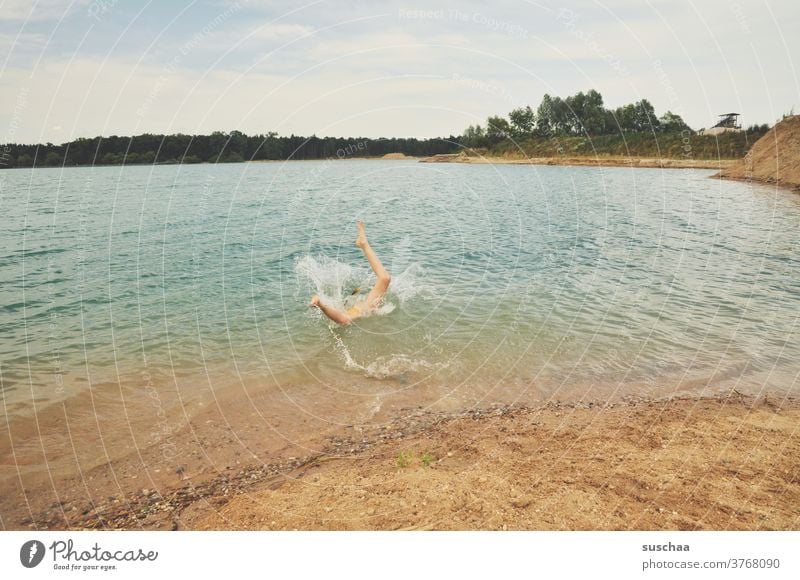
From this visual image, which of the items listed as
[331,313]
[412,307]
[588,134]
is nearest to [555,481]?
[331,313]

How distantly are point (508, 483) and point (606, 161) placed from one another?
9060 cm

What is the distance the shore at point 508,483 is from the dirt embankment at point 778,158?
4329 centimetres

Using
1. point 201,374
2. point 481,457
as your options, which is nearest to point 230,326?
point 201,374

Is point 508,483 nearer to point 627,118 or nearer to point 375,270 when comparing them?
point 375,270

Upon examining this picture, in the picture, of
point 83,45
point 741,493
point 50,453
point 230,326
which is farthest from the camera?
point 230,326

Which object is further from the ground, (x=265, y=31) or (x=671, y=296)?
(x=265, y=31)

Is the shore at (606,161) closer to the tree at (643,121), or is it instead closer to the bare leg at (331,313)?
the tree at (643,121)

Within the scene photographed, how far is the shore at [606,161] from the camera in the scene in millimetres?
70062

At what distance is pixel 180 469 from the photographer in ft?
19.2

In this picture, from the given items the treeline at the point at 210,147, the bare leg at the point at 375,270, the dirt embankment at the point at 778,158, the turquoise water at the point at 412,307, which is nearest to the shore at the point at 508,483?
the turquoise water at the point at 412,307

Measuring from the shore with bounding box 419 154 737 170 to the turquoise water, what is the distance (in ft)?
152

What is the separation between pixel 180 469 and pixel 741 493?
6487 millimetres

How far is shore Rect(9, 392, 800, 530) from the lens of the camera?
15.0ft

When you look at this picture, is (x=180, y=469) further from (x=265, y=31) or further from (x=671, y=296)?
(x=671, y=296)
